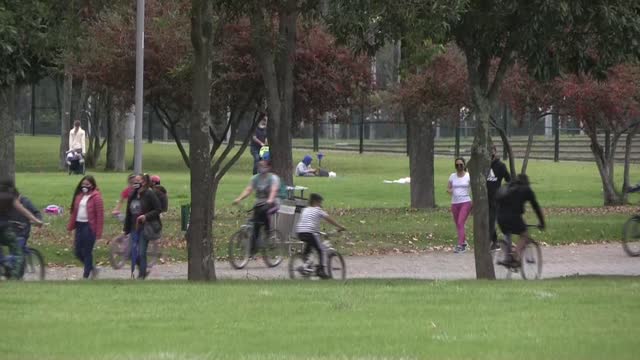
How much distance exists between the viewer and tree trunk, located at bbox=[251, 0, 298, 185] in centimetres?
1942

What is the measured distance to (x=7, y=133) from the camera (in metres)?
25.1

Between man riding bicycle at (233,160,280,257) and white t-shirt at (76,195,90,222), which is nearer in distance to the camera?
white t-shirt at (76,195,90,222)

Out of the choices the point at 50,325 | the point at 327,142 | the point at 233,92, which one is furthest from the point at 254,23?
the point at 327,142

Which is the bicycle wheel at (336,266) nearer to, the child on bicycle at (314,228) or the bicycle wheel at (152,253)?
the child on bicycle at (314,228)

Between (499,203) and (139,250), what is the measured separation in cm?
524

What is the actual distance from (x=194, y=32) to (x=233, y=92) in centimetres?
650

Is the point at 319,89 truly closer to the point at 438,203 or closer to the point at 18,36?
the point at 18,36

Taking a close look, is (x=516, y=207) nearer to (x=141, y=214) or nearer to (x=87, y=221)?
(x=141, y=214)

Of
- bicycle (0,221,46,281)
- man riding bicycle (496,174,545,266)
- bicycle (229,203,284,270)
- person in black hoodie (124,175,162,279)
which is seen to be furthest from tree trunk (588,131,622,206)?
bicycle (0,221,46,281)

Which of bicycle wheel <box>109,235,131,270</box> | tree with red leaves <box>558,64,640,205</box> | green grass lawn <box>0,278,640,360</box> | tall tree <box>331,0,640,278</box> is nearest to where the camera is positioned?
green grass lawn <box>0,278,640,360</box>

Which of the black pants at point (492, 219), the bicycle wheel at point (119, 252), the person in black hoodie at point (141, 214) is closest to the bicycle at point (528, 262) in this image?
the black pants at point (492, 219)

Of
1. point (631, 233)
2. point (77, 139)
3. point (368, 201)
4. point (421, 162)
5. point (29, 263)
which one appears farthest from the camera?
point (77, 139)

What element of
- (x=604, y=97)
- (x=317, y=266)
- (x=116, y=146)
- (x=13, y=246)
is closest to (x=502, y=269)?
(x=317, y=266)

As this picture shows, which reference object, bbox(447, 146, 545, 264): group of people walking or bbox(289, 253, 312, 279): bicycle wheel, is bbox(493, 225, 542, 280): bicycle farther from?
bbox(289, 253, 312, 279): bicycle wheel
